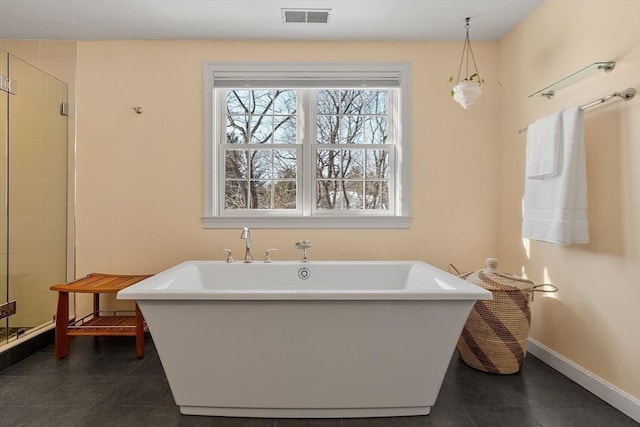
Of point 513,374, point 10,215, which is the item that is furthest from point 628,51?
point 10,215

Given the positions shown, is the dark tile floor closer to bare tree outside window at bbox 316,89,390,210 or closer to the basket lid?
the basket lid

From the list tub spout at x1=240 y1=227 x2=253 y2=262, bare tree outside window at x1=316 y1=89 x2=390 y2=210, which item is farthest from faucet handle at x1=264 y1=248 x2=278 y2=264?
bare tree outside window at x1=316 y1=89 x2=390 y2=210

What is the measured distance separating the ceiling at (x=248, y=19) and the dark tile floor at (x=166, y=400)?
7.71 ft

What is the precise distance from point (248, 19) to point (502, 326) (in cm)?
264

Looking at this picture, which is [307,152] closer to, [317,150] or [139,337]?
[317,150]

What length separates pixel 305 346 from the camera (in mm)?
1843

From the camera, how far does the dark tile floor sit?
186 centimetres

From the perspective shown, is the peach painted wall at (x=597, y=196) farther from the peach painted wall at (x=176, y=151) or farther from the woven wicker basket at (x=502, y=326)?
the peach painted wall at (x=176, y=151)

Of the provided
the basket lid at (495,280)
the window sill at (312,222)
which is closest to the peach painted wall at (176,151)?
the window sill at (312,222)

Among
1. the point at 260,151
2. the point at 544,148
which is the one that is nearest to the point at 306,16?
the point at 260,151

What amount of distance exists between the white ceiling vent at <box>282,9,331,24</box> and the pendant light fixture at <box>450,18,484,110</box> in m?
1.01

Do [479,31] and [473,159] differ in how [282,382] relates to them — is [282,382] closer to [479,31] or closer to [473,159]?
[473,159]

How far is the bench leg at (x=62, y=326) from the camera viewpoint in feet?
8.46

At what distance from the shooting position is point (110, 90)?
10.1 ft
